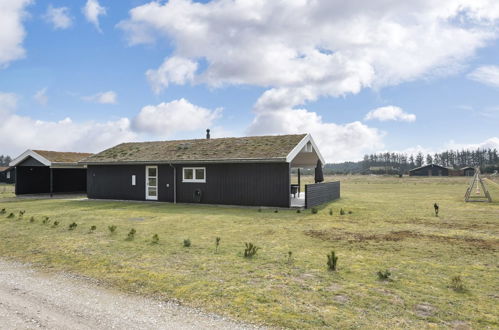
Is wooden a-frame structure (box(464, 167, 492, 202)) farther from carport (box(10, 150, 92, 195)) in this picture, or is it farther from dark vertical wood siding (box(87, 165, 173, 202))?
carport (box(10, 150, 92, 195))

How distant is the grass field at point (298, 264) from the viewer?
184 inches

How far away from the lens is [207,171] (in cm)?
1916

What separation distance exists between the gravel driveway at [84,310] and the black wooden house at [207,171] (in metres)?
12.0

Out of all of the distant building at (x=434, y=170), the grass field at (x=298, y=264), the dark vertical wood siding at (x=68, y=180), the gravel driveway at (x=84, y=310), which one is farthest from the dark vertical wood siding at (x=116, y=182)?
the distant building at (x=434, y=170)

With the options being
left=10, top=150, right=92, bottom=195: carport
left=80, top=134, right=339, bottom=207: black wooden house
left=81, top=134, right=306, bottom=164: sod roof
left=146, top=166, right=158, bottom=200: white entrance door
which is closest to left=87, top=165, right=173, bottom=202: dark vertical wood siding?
left=80, top=134, right=339, bottom=207: black wooden house

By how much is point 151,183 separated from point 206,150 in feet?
14.5

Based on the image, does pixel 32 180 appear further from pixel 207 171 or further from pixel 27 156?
pixel 207 171

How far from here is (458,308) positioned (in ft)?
15.6

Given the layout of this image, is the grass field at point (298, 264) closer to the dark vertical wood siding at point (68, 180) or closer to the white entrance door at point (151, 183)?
the white entrance door at point (151, 183)

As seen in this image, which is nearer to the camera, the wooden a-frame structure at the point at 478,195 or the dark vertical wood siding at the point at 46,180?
the wooden a-frame structure at the point at 478,195

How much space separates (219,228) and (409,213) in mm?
9652

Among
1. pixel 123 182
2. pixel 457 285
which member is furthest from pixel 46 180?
pixel 457 285

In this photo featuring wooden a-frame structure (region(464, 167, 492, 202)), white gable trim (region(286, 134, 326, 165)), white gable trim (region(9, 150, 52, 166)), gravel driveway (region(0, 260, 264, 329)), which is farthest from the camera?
white gable trim (region(9, 150, 52, 166))

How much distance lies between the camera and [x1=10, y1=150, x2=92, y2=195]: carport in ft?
82.9
